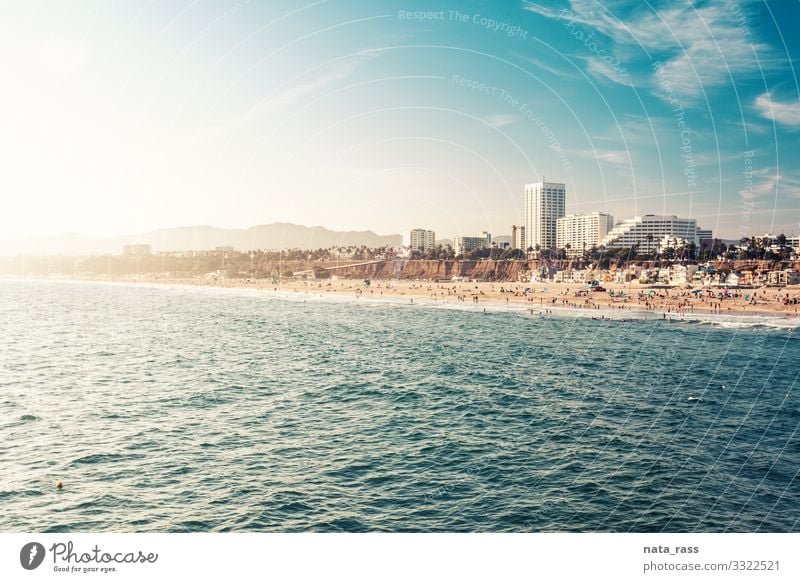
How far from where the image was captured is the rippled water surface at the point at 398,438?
16.0 meters

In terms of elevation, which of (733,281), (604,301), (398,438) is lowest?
(398,438)

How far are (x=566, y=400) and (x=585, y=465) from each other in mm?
11145

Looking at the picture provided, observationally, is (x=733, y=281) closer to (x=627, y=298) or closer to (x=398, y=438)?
(x=627, y=298)

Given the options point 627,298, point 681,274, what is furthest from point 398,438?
point 681,274

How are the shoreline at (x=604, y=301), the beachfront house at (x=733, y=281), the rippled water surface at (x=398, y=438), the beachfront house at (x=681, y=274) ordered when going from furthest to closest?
the beachfront house at (x=681, y=274) < the beachfront house at (x=733, y=281) < the shoreline at (x=604, y=301) < the rippled water surface at (x=398, y=438)

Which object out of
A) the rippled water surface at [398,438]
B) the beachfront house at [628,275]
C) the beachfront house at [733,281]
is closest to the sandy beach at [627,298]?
the beachfront house at [733,281]

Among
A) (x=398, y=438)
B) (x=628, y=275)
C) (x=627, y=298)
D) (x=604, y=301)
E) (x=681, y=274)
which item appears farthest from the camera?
(x=628, y=275)

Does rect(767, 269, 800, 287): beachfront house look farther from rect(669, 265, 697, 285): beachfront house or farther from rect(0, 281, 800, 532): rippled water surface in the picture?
rect(0, 281, 800, 532): rippled water surface

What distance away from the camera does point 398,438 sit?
23109mm

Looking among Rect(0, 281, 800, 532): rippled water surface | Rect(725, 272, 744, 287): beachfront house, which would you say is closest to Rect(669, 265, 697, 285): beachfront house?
Rect(725, 272, 744, 287): beachfront house

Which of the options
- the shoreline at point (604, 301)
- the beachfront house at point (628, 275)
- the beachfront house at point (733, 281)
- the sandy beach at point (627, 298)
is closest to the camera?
the shoreline at point (604, 301)

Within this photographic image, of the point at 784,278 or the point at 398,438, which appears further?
the point at 784,278

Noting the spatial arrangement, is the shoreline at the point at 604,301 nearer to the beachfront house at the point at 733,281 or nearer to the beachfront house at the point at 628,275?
the beachfront house at the point at 628,275

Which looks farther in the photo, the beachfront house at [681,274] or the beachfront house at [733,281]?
the beachfront house at [681,274]
